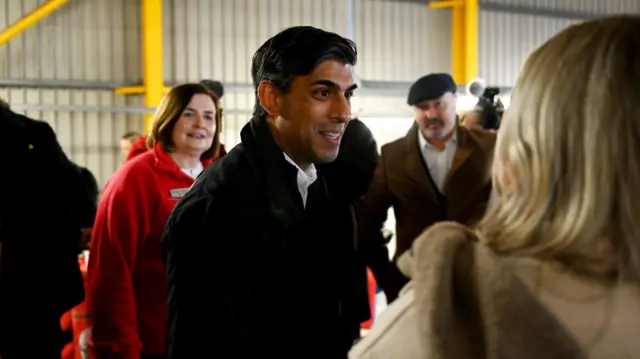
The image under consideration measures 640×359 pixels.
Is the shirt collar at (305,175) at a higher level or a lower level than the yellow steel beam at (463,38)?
lower

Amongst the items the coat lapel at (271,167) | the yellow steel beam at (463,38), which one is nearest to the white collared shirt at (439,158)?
the coat lapel at (271,167)

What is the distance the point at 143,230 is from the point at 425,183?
1167 mm

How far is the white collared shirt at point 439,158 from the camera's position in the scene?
3.07 m

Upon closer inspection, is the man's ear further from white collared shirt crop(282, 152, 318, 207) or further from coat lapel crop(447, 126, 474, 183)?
coat lapel crop(447, 126, 474, 183)

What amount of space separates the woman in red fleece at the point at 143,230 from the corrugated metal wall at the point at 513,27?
8.77m

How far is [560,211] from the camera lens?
3.01 ft

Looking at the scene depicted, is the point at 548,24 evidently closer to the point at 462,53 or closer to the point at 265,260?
the point at 462,53

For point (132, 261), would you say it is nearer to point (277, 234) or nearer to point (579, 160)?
point (277, 234)

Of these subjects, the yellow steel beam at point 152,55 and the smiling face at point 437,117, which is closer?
the smiling face at point 437,117

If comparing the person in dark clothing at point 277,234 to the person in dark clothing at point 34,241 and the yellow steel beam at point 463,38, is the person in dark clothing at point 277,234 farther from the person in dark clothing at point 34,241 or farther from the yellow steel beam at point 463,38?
the yellow steel beam at point 463,38

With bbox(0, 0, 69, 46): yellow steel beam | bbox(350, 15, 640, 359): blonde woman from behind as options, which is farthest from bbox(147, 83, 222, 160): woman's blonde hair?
bbox(0, 0, 69, 46): yellow steel beam

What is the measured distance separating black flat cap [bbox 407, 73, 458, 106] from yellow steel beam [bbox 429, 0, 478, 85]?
7249mm

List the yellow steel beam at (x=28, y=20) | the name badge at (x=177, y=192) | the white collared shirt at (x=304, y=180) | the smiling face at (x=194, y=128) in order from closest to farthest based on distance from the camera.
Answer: the white collared shirt at (x=304, y=180) < the name badge at (x=177, y=192) < the smiling face at (x=194, y=128) < the yellow steel beam at (x=28, y=20)

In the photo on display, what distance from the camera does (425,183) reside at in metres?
3.02
